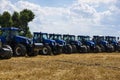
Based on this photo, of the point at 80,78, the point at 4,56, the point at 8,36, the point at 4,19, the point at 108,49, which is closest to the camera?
the point at 80,78

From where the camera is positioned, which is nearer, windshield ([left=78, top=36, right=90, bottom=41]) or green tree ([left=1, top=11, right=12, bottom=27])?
windshield ([left=78, top=36, right=90, bottom=41])

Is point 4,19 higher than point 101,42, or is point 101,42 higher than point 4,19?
point 4,19

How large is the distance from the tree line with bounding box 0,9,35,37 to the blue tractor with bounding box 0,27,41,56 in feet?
86.1

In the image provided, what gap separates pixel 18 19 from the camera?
62438mm

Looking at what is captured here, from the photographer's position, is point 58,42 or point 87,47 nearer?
point 58,42

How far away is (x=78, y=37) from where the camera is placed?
44594 millimetres

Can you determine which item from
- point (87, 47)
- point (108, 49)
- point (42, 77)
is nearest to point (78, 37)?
point (87, 47)

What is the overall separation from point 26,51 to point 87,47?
46.6ft

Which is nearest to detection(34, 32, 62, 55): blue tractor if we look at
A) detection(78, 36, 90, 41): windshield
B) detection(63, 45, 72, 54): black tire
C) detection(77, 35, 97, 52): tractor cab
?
detection(63, 45, 72, 54): black tire

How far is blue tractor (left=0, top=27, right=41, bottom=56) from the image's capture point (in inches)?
1158

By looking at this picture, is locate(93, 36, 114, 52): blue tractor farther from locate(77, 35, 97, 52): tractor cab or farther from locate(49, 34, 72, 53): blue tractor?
locate(49, 34, 72, 53): blue tractor

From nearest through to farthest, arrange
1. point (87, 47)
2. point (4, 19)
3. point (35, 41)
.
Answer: point (35, 41)
point (87, 47)
point (4, 19)

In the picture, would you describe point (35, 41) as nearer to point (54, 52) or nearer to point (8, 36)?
point (54, 52)

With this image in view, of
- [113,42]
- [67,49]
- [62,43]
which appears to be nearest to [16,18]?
[113,42]
